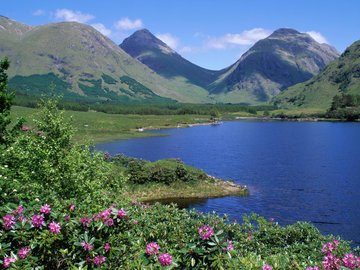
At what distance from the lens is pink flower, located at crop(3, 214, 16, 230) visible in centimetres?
1018

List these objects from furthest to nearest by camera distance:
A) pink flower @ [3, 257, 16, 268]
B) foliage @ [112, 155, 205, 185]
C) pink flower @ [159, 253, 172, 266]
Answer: foliage @ [112, 155, 205, 185]
pink flower @ [159, 253, 172, 266]
pink flower @ [3, 257, 16, 268]

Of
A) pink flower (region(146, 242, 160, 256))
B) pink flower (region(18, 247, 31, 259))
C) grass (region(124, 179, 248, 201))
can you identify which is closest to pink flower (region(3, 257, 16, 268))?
pink flower (region(18, 247, 31, 259))

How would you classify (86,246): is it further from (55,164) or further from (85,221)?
(55,164)

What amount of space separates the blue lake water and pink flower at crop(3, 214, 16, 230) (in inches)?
2107

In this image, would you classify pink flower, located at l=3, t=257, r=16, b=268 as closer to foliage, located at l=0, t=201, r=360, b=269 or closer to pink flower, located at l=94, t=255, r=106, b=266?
foliage, located at l=0, t=201, r=360, b=269

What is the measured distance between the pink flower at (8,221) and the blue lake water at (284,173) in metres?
53.5

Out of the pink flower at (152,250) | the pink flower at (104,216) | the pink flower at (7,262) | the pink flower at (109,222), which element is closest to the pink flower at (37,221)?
the pink flower at (7,262)

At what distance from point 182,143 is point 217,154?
36.6 metres

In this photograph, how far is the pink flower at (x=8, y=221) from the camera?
1018 centimetres

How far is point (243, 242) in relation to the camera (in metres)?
24.0

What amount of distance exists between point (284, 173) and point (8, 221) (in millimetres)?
102492

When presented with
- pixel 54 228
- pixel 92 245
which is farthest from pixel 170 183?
pixel 54 228

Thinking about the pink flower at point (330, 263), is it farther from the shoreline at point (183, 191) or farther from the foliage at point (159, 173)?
the foliage at point (159, 173)

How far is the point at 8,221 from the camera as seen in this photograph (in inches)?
402
